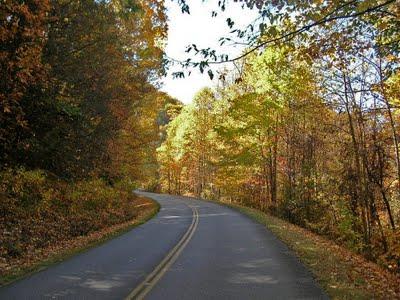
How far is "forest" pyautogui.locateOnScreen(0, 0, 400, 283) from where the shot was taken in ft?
31.2

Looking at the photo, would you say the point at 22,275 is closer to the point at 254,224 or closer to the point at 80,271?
the point at 80,271

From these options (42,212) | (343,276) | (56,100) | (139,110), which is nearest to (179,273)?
(343,276)

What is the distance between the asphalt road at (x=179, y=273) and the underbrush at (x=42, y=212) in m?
2.23

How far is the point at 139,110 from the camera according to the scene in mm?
30266

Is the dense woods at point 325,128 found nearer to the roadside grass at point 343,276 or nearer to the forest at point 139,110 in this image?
the forest at point 139,110

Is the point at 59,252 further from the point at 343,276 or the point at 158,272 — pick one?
the point at 343,276

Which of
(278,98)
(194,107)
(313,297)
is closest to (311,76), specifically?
(278,98)

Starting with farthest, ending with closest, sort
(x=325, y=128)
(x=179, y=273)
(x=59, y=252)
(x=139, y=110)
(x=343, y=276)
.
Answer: (x=139, y=110) < (x=325, y=128) < (x=59, y=252) < (x=179, y=273) < (x=343, y=276)

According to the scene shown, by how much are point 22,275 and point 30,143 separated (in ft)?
16.4

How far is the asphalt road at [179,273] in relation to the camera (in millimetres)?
8141

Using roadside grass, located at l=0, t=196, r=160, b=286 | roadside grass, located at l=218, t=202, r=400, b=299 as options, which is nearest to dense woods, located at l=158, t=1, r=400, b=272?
roadside grass, located at l=218, t=202, r=400, b=299

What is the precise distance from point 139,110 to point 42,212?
1355 cm

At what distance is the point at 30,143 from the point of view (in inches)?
539

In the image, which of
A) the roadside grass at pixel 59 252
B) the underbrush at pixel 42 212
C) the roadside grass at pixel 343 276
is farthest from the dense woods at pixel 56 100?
the roadside grass at pixel 343 276
